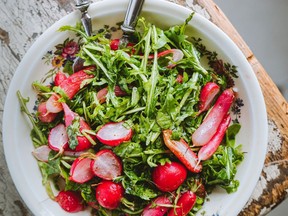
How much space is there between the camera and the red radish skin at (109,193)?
41.3 inches

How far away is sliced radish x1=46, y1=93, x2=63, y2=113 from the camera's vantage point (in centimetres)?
108

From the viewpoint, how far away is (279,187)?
1187 millimetres

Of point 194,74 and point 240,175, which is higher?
point 194,74

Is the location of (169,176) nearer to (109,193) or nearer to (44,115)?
(109,193)

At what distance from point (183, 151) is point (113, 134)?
167 millimetres

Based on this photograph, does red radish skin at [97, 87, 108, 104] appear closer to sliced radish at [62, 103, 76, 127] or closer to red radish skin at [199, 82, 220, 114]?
sliced radish at [62, 103, 76, 127]

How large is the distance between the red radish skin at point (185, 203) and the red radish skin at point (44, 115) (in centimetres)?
37

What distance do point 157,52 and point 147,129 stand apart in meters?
0.20

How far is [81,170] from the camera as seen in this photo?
1.06 m

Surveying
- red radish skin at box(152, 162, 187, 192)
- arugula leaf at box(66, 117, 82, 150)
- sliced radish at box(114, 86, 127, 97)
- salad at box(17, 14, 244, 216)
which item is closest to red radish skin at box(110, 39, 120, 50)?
salad at box(17, 14, 244, 216)

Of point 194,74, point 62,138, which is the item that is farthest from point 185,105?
point 62,138

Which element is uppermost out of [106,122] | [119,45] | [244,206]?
[119,45]

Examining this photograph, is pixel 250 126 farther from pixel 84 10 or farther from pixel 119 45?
pixel 84 10

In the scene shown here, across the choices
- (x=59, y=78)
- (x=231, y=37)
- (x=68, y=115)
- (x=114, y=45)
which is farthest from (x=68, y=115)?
(x=231, y=37)
